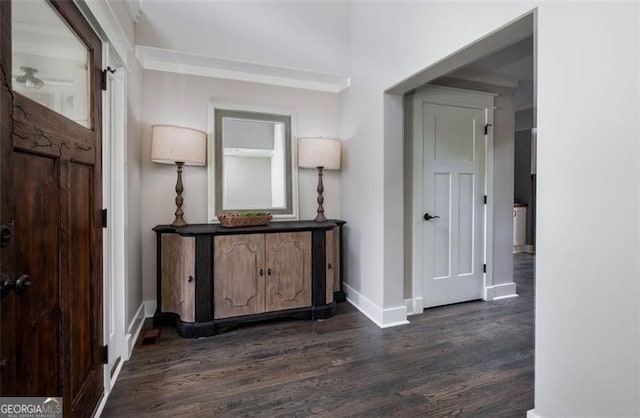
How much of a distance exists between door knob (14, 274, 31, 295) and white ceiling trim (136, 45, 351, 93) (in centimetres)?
231

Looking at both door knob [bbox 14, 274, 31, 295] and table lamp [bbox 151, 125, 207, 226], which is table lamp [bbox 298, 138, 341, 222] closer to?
table lamp [bbox 151, 125, 207, 226]

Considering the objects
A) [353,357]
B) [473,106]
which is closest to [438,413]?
[353,357]

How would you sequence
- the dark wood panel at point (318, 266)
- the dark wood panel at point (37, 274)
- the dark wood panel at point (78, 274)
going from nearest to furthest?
the dark wood panel at point (37, 274)
the dark wood panel at point (78, 274)
the dark wood panel at point (318, 266)

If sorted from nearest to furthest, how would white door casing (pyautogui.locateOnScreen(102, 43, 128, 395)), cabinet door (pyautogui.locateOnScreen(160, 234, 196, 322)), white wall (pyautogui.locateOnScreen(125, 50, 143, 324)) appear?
white door casing (pyautogui.locateOnScreen(102, 43, 128, 395))
white wall (pyautogui.locateOnScreen(125, 50, 143, 324))
cabinet door (pyautogui.locateOnScreen(160, 234, 196, 322))

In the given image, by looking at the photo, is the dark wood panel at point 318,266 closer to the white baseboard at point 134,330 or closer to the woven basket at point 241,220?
the woven basket at point 241,220

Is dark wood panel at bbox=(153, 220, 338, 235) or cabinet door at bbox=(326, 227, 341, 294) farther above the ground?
dark wood panel at bbox=(153, 220, 338, 235)

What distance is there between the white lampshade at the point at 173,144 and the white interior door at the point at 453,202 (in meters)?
2.17

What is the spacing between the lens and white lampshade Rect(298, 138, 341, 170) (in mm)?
3158

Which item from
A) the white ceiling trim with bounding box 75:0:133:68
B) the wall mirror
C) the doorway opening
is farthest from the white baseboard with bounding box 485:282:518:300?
the white ceiling trim with bounding box 75:0:133:68

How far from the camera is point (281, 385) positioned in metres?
1.88

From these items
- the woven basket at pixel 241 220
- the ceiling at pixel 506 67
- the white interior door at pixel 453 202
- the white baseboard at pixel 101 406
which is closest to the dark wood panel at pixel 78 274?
the white baseboard at pixel 101 406

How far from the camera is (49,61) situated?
126 centimetres

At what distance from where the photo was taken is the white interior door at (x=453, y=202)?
307 centimetres

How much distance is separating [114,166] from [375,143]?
204 centimetres
